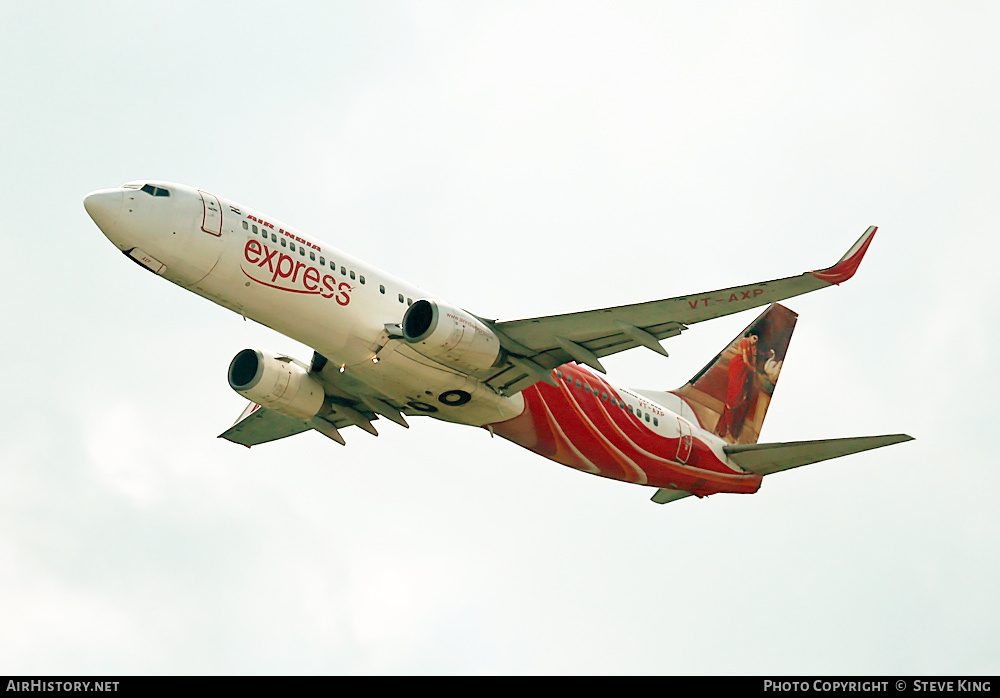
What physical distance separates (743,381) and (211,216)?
2418cm

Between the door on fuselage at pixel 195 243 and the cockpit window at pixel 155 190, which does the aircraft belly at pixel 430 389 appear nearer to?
the door on fuselage at pixel 195 243

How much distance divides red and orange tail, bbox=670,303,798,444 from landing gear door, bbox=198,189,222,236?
783 inches

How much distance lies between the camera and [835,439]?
39.5 m

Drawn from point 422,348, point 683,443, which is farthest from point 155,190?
point 683,443

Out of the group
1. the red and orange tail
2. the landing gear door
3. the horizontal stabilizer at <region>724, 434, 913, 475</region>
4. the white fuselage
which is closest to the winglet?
the horizontal stabilizer at <region>724, 434, 913, 475</region>

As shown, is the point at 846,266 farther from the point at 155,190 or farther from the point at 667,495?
the point at 155,190

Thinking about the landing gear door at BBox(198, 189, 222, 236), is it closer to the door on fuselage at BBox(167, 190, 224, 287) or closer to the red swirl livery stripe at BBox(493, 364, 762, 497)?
the door on fuselage at BBox(167, 190, 224, 287)

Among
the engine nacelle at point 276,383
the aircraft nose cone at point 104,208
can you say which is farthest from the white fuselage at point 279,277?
the engine nacelle at point 276,383

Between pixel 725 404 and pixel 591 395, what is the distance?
29.1 ft

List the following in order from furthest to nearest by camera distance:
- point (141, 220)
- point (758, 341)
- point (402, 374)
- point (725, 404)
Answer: point (758, 341) < point (725, 404) < point (402, 374) < point (141, 220)

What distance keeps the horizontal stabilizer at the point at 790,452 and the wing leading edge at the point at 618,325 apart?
7.88 metres
